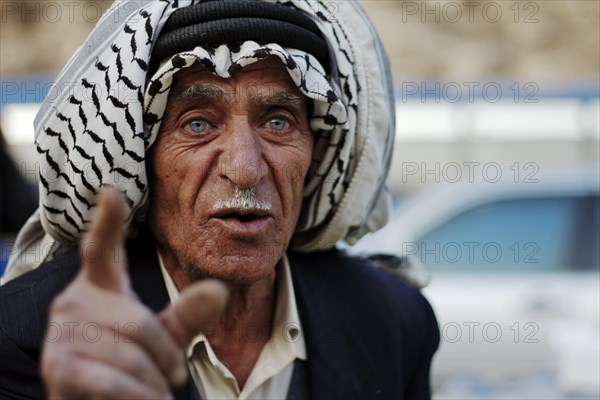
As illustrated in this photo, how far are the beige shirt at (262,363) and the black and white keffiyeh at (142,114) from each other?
0.28m

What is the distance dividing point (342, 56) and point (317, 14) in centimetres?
13

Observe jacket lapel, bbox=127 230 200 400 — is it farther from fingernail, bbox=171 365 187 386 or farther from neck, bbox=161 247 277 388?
fingernail, bbox=171 365 187 386

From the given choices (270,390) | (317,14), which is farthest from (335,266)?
(317,14)

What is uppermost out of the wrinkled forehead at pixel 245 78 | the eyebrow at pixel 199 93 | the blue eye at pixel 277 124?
the wrinkled forehead at pixel 245 78

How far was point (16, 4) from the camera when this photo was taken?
689 inches

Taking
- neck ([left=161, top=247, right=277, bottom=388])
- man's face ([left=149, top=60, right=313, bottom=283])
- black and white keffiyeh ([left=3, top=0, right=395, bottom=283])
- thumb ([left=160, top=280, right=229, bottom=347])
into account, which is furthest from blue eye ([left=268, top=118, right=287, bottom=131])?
thumb ([left=160, top=280, right=229, bottom=347])

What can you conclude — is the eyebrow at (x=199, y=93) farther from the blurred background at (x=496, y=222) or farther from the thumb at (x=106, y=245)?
the blurred background at (x=496, y=222)

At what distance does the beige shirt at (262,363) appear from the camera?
2531 millimetres

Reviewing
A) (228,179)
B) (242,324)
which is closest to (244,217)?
(228,179)

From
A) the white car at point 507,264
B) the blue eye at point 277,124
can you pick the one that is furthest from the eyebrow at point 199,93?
the white car at point 507,264

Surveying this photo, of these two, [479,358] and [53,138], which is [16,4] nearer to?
[479,358]

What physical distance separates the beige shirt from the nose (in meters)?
0.40

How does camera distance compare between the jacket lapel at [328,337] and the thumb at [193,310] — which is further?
the jacket lapel at [328,337]

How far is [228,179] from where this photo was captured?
2.41m
